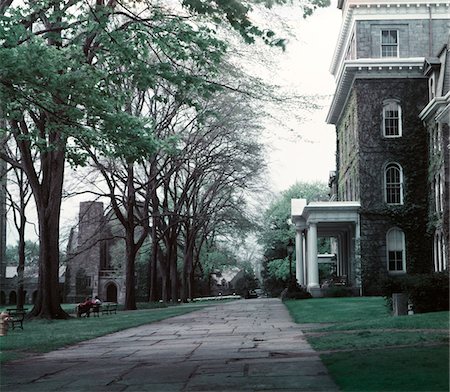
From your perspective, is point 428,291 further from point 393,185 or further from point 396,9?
point 396,9

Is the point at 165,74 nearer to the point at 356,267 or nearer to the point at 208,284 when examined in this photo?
the point at 356,267

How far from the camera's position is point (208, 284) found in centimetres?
7344

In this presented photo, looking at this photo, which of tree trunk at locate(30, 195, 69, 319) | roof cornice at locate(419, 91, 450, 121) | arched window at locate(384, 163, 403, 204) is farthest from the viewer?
arched window at locate(384, 163, 403, 204)

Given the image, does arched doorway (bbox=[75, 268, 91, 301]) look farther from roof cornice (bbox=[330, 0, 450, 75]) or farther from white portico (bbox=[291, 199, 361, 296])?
roof cornice (bbox=[330, 0, 450, 75])

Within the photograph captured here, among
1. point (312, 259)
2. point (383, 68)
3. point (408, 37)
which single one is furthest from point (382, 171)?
point (408, 37)

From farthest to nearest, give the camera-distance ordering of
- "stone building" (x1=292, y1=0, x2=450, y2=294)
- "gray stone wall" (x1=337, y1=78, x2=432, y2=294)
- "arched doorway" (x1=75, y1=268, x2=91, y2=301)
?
1. "arched doorway" (x1=75, y1=268, x2=91, y2=301)
2. "gray stone wall" (x1=337, y1=78, x2=432, y2=294)
3. "stone building" (x1=292, y1=0, x2=450, y2=294)

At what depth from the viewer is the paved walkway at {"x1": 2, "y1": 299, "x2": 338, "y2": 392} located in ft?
24.3

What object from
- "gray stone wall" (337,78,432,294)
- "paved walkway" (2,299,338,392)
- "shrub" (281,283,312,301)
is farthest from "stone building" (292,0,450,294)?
"paved walkway" (2,299,338,392)

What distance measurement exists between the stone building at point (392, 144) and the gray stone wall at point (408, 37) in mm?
56

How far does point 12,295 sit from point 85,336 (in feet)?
218

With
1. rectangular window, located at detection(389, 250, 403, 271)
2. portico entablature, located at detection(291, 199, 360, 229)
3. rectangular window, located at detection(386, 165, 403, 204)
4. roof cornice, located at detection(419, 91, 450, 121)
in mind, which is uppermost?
roof cornice, located at detection(419, 91, 450, 121)

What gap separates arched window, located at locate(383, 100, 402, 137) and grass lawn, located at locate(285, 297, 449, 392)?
25.7 meters

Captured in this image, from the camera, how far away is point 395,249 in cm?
3844

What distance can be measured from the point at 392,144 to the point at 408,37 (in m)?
6.39
